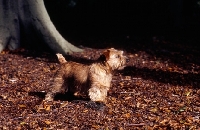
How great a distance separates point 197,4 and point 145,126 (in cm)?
1293

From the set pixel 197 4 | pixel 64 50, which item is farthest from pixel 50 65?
pixel 197 4

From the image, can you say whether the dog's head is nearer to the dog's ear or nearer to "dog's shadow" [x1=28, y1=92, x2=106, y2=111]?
the dog's ear

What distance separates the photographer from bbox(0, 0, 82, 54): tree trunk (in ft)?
36.2

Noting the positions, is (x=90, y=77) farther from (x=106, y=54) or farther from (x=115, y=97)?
(x=115, y=97)

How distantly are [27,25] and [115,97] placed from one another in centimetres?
499

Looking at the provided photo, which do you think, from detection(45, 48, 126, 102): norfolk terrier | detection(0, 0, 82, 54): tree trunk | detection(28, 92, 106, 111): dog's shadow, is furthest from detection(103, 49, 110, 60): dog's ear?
detection(0, 0, 82, 54): tree trunk

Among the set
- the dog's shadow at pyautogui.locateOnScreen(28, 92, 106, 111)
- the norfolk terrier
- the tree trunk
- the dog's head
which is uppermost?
the tree trunk

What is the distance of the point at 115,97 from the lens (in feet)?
24.5

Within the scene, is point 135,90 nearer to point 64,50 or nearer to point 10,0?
point 64,50

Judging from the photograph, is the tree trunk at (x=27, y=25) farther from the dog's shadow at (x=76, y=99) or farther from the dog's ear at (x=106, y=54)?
the dog's ear at (x=106, y=54)

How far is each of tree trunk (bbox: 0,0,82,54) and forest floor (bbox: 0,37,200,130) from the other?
0.35 meters

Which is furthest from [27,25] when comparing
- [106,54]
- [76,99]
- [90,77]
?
[106,54]

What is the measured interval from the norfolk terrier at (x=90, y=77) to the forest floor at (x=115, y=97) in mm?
195

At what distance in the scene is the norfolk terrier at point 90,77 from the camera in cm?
644
